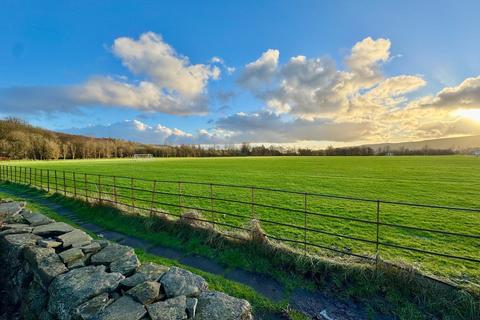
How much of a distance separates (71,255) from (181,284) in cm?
240

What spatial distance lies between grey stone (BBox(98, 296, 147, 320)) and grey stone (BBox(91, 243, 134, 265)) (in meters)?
1.24

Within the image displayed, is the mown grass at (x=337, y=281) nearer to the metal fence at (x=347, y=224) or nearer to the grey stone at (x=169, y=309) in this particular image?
the metal fence at (x=347, y=224)

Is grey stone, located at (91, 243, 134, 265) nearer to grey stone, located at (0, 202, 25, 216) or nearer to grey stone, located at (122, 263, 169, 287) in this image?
grey stone, located at (122, 263, 169, 287)

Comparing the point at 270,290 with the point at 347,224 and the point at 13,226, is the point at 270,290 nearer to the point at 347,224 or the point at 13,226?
the point at 347,224

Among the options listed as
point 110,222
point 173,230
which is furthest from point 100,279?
point 110,222

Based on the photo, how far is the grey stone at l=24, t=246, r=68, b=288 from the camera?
4117 millimetres

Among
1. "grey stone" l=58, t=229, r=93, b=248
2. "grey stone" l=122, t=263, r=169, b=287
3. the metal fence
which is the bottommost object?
the metal fence

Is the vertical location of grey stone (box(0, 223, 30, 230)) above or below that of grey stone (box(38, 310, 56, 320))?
above

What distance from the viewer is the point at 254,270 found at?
5.43m

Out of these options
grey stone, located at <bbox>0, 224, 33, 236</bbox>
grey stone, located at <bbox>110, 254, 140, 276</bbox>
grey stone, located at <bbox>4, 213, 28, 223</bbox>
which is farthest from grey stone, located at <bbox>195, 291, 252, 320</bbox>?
grey stone, located at <bbox>4, 213, 28, 223</bbox>

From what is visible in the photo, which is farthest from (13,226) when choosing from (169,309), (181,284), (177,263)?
(169,309)

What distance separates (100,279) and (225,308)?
200 centimetres

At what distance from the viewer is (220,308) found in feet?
10.9

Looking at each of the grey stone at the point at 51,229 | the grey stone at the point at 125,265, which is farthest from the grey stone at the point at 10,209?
the grey stone at the point at 125,265
